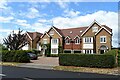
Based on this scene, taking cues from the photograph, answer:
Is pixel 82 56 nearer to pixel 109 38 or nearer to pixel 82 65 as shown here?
pixel 82 65

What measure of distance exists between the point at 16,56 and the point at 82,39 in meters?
26.9

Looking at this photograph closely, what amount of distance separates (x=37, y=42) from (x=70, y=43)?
A: 11.8 metres

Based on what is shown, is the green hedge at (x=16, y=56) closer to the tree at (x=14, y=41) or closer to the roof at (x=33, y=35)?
the tree at (x=14, y=41)

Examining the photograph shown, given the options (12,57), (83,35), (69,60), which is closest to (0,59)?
(12,57)

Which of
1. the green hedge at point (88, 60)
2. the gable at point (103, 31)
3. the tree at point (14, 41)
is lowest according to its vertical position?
the green hedge at point (88, 60)

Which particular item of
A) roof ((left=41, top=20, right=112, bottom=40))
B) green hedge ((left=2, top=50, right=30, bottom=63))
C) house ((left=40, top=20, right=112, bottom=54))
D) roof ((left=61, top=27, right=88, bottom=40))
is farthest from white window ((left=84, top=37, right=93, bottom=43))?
green hedge ((left=2, top=50, right=30, bottom=63))

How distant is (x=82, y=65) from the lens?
2477 cm

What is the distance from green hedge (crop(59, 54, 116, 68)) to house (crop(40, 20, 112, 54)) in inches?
1071

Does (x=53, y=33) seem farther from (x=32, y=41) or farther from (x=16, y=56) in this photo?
(x=16, y=56)

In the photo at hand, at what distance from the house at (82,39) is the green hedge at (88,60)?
27.2m

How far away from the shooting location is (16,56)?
3159 centimetres

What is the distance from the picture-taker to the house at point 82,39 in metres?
52.7

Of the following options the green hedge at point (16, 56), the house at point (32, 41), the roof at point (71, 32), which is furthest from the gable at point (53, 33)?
the green hedge at point (16, 56)

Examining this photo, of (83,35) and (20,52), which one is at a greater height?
(83,35)
